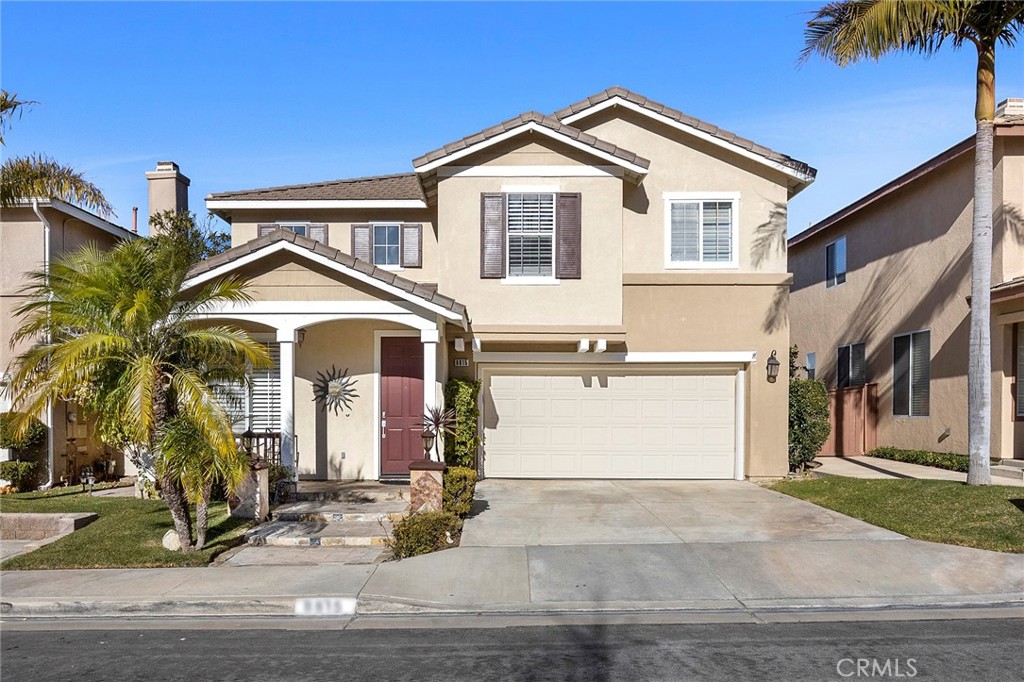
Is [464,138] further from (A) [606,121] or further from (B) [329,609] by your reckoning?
(B) [329,609]

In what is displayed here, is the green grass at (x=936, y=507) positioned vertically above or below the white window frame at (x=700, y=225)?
below

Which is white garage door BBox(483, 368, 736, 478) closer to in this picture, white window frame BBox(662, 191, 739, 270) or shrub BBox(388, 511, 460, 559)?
white window frame BBox(662, 191, 739, 270)

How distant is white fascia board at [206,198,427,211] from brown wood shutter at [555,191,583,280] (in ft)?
10.5

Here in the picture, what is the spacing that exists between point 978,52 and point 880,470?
7.99 m

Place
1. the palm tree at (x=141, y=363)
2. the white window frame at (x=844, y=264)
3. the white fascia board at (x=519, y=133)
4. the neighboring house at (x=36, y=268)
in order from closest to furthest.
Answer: the palm tree at (x=141, y=363) → the white fascia board at (x=519, y=133) → the neighboring house at (x=36, y=268) → the white window frame at (x=844, y=264)

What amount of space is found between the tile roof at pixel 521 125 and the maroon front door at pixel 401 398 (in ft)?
10.8

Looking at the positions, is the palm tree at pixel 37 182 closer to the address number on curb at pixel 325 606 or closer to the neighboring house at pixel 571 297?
the neighboring house at pixel 571 297

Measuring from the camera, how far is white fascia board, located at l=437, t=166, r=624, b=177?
1322 centimetres

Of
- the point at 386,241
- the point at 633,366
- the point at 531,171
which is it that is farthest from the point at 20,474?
the point at 633,366

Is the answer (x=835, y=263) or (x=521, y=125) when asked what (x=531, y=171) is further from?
(x=835, y=263)

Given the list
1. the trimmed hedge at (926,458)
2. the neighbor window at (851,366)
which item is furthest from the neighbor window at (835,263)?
the trimmed hedge at (926,458)

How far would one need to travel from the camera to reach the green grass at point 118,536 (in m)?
8.65

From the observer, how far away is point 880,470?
591 inches

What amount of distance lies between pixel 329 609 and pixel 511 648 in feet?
6.87
